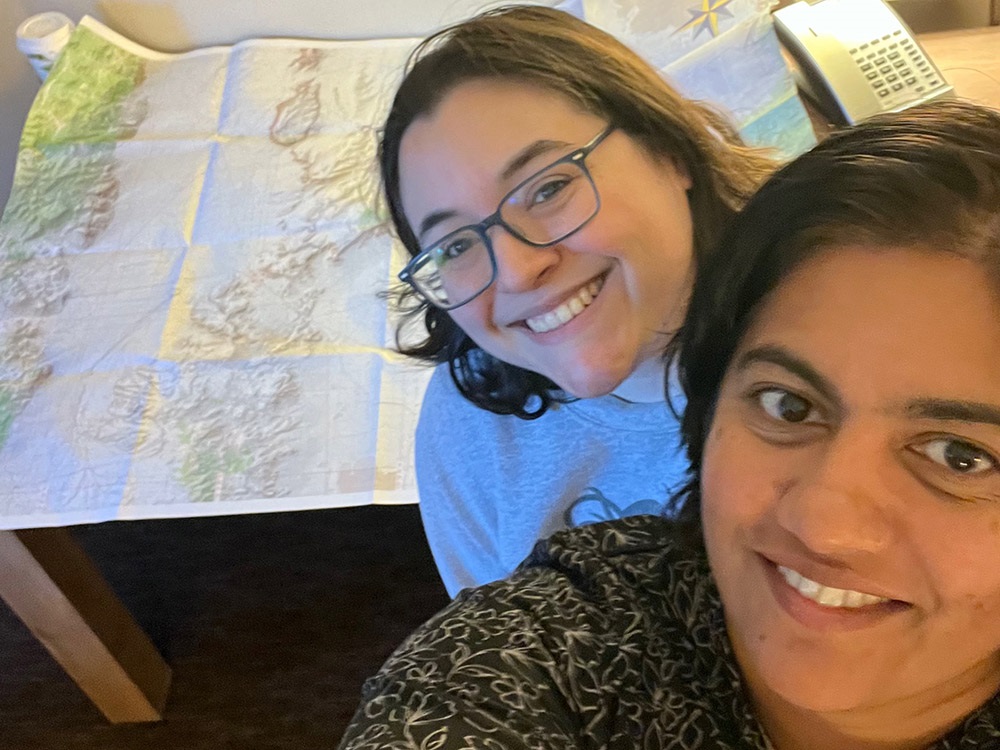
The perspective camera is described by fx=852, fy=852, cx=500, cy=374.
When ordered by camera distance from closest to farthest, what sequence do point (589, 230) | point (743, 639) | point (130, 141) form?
point (743, 639) → point (589, 230) → point (130, 141)

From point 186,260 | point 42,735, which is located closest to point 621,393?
point 186,260

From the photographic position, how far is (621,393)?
97cm

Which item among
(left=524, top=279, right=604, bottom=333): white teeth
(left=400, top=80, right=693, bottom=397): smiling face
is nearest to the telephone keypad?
(left=400, top=80, right=693, bottom=397): smiling face

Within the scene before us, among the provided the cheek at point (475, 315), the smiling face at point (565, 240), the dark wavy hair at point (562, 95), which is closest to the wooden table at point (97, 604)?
the dark wavy hair at point (562, 95)

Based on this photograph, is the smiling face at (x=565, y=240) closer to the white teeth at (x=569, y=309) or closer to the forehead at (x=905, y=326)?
the white teeth at (x=569, y=309)

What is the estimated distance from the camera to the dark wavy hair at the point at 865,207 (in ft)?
1.83

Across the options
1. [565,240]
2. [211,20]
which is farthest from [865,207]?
[211,20]

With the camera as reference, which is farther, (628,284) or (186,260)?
(186,260)

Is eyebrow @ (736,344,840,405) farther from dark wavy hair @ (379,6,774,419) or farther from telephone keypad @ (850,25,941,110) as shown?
telephone keypad @ (850,25,941,110)

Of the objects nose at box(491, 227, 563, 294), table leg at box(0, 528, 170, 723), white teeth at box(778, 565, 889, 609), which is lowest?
table leg at box(0, 528, 170, 723)

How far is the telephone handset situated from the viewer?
1.38 m

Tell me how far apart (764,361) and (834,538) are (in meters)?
0.14

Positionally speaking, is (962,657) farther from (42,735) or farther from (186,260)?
(42,735)

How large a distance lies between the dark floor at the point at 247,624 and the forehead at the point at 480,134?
101 centimetres
